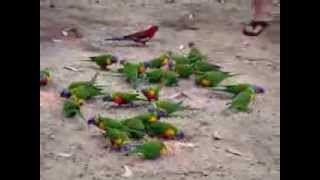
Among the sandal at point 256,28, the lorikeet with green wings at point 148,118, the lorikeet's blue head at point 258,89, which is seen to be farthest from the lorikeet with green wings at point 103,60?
the sandal at point 256,28

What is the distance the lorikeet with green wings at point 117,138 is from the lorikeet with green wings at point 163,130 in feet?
0.61

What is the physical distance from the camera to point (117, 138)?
9.30 ft

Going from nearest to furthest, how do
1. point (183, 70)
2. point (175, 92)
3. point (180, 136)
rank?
point (180, 136)
point (175, 92)
point (183, 70)

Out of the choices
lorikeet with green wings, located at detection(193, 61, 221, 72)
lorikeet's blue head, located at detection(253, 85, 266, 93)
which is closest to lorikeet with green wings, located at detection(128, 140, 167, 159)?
lorikeet's blue head, located at detection(253, 85, 266, 93)

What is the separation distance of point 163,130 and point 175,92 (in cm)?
77

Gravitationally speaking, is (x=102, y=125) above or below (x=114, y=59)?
above

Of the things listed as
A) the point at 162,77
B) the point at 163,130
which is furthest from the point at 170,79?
the point at 163,130

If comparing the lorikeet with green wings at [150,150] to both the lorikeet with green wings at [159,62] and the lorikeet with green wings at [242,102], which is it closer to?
the lorikeet with green wings at [242,102]

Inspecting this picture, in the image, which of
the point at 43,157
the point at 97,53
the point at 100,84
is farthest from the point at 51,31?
the point at 43,157

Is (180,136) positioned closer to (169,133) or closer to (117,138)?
(169,133)

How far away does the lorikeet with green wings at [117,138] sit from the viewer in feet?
9.30

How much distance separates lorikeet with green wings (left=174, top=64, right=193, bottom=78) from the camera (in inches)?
155
